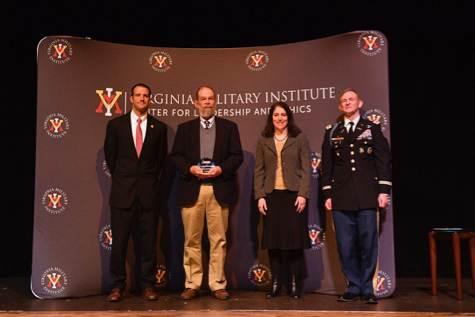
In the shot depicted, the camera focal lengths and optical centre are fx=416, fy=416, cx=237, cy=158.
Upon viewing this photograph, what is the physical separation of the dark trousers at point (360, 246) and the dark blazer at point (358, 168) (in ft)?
0.36

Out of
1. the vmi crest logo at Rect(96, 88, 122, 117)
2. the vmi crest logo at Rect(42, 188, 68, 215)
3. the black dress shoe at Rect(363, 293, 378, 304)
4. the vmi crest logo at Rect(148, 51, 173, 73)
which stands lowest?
the black dress shoe at Rect(363, 293, 378, 304)

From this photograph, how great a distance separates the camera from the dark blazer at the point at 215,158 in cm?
355

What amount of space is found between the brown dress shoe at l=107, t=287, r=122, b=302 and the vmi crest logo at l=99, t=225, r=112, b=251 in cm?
54

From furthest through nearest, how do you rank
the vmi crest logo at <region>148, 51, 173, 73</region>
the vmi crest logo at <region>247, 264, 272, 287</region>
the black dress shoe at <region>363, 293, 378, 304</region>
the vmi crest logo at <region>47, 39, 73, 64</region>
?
the vmi crest logo at <region>148, 51, 173, 73</region>, the vmi crest logo at <region>247, 264, 272, 287</region>, the vmi crest logo at <region>47, 39, 73, 64</region>, the black dress shoe at <region>363, 293, 378, 304</region>

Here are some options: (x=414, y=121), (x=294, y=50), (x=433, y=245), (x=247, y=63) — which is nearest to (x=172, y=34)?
(x=247, y=63)

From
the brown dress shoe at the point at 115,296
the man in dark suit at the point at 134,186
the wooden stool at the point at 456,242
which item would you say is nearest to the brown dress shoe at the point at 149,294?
the man in dark suit at the point at 134,186

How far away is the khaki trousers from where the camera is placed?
11.7 feet

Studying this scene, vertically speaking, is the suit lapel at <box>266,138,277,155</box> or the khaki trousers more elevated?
the suit lapel at <box>266,138,277,155</box>

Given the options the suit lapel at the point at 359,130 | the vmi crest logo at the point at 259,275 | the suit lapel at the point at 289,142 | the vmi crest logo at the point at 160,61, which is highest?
the vmi crest logo at the point at 160,61

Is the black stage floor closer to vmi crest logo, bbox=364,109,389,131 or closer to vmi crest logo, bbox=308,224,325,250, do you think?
vmi crest logo, bbox=308,224,325,250

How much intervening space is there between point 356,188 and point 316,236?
0.74 metres

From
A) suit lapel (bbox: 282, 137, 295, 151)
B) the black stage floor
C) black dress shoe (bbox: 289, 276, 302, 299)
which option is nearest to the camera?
the black stage floor

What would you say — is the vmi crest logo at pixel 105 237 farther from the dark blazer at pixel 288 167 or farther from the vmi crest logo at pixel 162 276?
the dark blazer at pixel 288 167

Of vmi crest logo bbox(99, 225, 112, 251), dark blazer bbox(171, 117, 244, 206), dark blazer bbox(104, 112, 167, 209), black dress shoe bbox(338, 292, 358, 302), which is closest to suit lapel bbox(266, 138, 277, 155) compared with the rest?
dark blazer bbox(171, 117, 244, 206)
